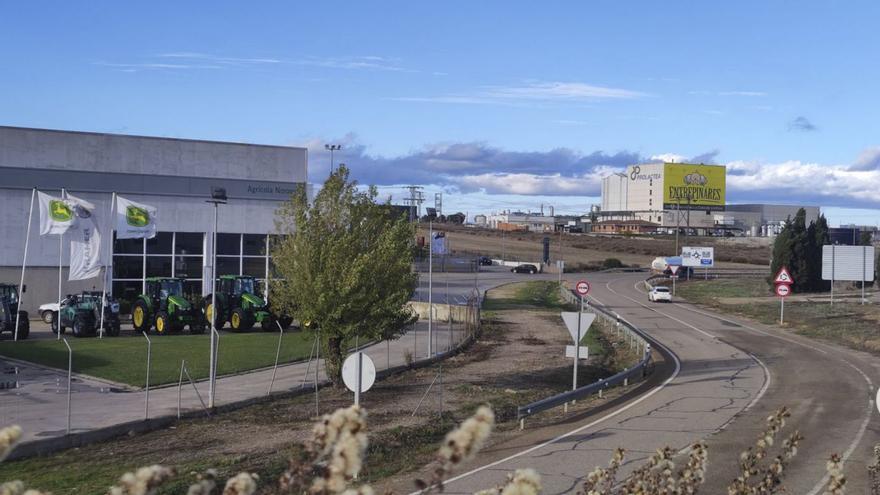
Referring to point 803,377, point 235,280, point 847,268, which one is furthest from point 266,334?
point 847,268

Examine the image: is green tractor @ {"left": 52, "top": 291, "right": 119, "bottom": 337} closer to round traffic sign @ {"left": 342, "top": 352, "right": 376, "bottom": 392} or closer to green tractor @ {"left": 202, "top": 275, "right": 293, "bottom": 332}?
green tractor @ {"left": 202, "top": 275, "right": 293, "bottom": 332}

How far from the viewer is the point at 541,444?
1777 cm

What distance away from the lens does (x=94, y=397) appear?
23.6 metres

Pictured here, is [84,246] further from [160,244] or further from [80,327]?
[160,244]

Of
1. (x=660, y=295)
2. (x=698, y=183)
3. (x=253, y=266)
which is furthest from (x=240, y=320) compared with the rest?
(x=698, y=183)

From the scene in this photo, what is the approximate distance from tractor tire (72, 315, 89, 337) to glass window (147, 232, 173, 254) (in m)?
13.7

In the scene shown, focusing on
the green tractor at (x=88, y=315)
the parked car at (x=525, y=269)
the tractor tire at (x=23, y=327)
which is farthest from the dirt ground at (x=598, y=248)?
the tractor tire at (x=23, y=327)

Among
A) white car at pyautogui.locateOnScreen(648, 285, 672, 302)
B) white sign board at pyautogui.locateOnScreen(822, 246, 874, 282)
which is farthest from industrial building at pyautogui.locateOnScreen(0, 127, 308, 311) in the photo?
white sign board at pyautogui.locateOnScreen(822, 246, 874, 282)

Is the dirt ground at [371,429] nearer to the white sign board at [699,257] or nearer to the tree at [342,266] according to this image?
the tree at [342,266]

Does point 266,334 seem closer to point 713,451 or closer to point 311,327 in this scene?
point 311,327

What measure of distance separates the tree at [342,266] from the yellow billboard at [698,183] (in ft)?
431

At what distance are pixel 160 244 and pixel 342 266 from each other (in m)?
31.9

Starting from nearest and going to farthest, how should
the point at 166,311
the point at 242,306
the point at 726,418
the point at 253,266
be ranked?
the point at 726,418 → the point at 166,311 → the point at 242,306 → the point at 253,266

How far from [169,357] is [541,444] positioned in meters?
18.5
